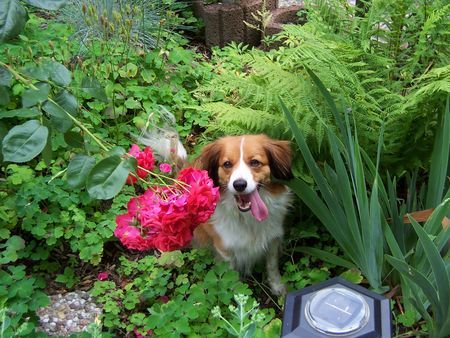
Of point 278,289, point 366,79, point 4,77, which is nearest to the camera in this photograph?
point 4,77

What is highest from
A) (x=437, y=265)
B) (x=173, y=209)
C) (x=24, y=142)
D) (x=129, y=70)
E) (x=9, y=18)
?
(x=9, y=18)

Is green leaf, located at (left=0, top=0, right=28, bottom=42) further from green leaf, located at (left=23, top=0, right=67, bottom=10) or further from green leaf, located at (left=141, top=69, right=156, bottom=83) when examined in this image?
green leaf, located at (left=141, top=69, right=156, bottom=83)

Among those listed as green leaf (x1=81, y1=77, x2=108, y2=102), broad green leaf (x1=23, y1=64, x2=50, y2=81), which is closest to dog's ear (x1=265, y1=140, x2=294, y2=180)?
green leaf (x1=81, y1=77, x2=108, y2=102)

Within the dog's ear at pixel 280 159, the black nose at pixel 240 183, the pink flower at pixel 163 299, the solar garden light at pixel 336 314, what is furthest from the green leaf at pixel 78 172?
the pink flower at pixel 163 299

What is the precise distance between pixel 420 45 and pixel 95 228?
1938 millimetres

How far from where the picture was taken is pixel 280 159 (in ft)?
8.57

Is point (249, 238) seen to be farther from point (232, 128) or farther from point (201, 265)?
point (232, 128)

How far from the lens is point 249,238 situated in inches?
111

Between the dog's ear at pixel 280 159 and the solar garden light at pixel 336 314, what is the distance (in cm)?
146

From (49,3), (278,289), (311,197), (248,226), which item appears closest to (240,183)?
(311,197)

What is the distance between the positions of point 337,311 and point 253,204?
147 cm

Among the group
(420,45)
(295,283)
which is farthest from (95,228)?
(420,45)

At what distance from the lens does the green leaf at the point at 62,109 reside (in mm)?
1477

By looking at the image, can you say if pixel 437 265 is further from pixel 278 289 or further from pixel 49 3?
pixel 49 3
